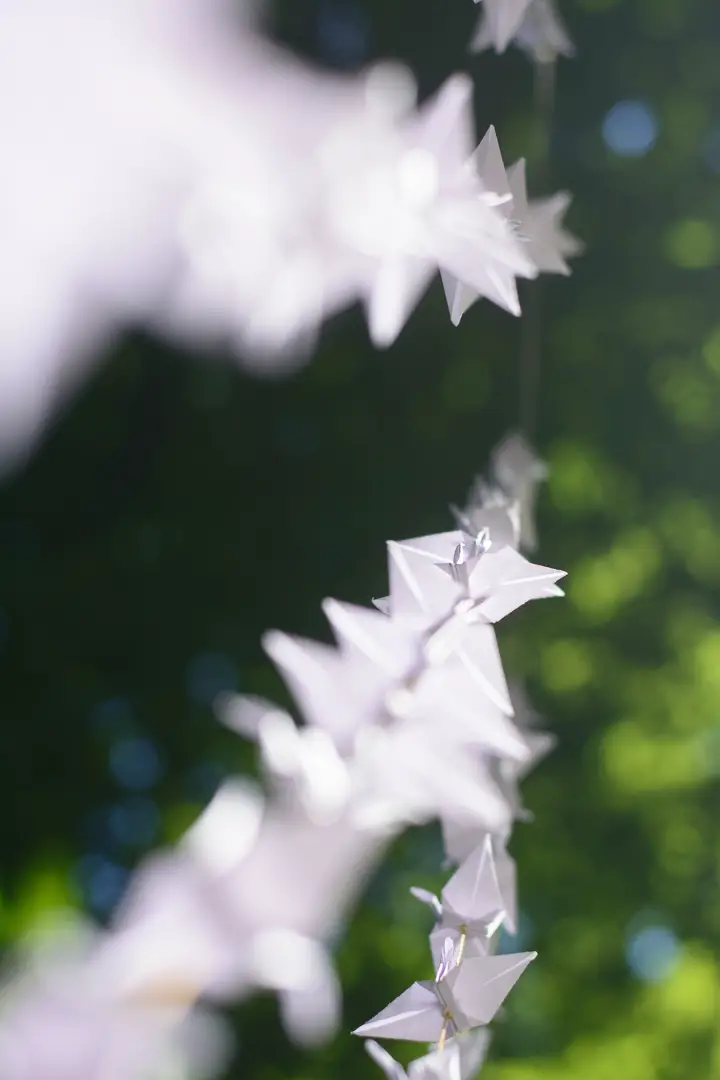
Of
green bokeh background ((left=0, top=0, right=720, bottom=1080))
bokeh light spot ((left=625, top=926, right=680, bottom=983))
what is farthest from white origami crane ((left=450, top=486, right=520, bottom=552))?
bokeh light spot ((left=625, top=926, right=680, bottom=983))

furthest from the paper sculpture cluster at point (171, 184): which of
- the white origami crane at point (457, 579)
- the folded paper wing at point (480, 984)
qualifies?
the folded paper wing at point (480, 984)

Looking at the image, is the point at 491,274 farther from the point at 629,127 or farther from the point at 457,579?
the point at 629,127

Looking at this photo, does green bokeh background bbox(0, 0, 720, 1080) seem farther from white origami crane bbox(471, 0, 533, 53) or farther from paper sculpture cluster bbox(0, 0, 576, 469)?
white origami crane bbox(471, 0, 533, 53)

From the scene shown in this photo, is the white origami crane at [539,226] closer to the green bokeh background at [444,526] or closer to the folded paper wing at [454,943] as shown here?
the folded paper wing at [454,943]

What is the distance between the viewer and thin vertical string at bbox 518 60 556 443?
0.87 m

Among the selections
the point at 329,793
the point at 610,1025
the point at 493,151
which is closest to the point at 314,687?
the point at 329,793

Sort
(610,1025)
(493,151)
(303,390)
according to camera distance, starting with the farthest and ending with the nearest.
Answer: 1. (610,1025)
2. (303,390)
3. (493,151)

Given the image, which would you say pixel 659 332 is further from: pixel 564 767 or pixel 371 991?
pixel 371 991

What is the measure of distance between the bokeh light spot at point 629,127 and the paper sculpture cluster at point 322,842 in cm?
73

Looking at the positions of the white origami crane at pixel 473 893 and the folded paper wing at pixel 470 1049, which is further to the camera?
the folded paper wing at pixel 470 1049

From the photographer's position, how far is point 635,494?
95 centimetres

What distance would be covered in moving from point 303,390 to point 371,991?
2.14 ft

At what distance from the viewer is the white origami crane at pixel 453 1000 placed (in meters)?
0.33

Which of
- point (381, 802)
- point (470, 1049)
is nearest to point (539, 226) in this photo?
point (381, 802)
